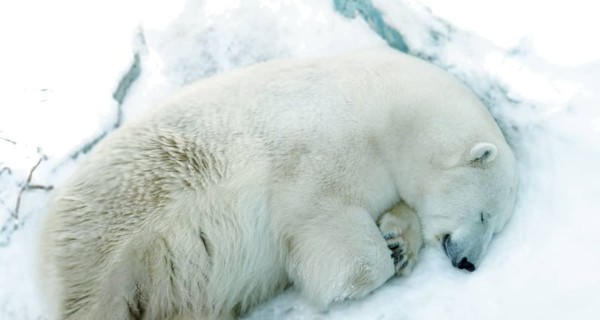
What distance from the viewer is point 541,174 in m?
3.34

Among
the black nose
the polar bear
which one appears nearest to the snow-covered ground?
the black nose

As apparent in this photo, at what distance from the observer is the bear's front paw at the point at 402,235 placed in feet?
10.9

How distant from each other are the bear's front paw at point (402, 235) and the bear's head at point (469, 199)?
8 cm

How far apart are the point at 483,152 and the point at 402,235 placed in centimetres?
58

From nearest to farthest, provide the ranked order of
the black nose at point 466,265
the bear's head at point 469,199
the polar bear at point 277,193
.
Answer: the polar bear at point 277,193
the black nose at point 466,265
the bear's head at point 469,199

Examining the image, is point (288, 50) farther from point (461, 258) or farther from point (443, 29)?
point (461, 258)

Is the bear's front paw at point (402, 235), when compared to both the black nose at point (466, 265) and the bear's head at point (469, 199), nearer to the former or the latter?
the bear's head at point (469, 199)

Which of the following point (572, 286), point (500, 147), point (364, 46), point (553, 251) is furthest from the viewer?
point (364, 46)

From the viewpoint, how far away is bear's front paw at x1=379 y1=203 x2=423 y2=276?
3.31m

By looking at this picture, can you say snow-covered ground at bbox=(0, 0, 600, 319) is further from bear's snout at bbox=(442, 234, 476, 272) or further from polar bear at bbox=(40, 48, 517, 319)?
polar bear at bbox=(40, 48, 517, 319)

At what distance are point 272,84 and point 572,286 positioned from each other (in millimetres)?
1702

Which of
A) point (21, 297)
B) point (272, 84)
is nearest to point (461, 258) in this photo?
point (272, 84)

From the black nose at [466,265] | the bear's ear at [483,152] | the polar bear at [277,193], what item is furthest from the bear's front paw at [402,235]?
the bear's ear at [483,152]

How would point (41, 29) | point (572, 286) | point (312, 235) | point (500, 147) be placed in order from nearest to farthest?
point (572, 286)
point (312, 235)
point (500, 147)
point (41, 29)
